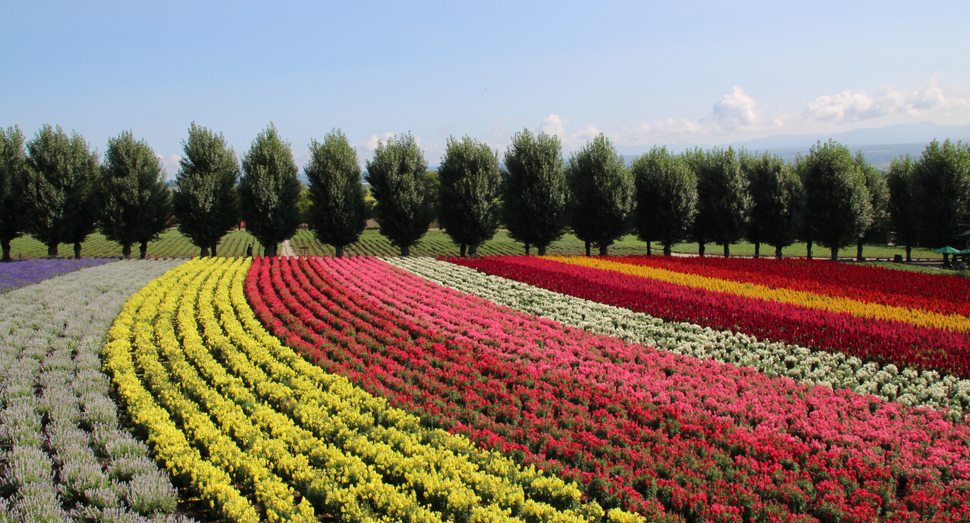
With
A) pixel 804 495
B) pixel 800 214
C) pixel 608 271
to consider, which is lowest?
pixel 804 495

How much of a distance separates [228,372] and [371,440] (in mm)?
5182

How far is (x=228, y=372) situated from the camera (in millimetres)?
11203

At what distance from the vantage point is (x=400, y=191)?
3988 centimetres

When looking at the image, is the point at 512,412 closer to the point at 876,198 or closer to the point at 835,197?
the point at 835,197

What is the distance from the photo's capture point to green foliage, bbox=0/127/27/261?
37656 millimetres

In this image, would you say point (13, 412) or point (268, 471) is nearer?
point (268, 471)

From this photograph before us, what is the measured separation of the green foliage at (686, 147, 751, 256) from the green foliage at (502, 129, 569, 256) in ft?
37.8

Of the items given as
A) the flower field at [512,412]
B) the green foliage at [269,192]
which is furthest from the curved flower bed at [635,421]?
the green foliage at [269,192]

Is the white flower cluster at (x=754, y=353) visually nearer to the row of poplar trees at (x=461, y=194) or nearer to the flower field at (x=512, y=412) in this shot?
the flower field at (x=512, y=412)

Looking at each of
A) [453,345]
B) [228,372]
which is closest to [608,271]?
[453,345]

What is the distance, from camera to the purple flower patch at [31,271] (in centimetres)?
2098

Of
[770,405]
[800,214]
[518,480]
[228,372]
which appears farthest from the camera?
[800,214]

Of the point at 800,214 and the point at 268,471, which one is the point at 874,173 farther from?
the point at 268,471

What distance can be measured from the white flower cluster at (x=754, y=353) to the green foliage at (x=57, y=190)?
3679cm
